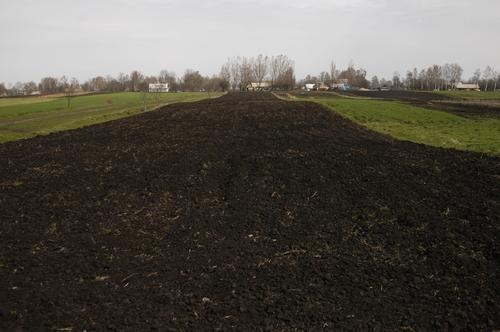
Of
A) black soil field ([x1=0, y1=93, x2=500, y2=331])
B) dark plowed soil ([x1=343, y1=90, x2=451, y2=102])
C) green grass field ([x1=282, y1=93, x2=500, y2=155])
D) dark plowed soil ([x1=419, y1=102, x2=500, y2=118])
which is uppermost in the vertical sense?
dark plowed soil ([x1=343, y1=90, x2=451, y2=102])

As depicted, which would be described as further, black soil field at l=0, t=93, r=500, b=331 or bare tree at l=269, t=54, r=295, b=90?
bare tree at l=269, t=54, r=295, b=90

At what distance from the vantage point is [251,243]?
858cm

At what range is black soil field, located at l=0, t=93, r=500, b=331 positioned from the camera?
6113 millimetres

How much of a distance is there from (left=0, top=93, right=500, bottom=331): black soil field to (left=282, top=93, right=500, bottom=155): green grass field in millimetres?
5148

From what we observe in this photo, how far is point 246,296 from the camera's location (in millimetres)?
6559

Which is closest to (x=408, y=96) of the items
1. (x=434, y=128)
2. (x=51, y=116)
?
(x=434, y=128)

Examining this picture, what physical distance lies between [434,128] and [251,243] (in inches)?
975

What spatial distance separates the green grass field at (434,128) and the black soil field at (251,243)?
5148mm

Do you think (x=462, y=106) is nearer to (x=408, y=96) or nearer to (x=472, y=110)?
(x=472, y=110)

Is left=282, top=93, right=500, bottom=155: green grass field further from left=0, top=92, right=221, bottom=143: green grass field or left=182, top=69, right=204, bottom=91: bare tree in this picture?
left=182, top=69, right=204, bottom=91: bare tree

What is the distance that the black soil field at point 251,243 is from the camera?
611 centimetres

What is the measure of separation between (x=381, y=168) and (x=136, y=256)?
979 cm

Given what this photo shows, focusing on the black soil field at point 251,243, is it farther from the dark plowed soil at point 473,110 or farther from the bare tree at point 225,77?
the bare tree at point 225,77

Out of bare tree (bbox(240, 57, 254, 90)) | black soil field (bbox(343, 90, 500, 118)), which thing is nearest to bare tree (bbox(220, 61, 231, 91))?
bare tree (bbox(240, 57, 254, 90))
